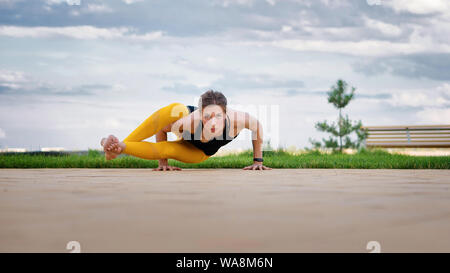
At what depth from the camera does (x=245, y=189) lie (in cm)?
275

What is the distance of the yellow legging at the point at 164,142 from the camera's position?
4902 millimetres

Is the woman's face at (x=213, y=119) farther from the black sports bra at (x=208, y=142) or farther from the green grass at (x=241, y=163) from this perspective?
the green grass at (x=241, y=163)

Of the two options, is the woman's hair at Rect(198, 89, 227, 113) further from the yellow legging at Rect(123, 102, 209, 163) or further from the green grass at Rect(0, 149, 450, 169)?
the green grass at Rect(0, 149, 450, 169)

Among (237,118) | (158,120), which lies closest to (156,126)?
(158,120)

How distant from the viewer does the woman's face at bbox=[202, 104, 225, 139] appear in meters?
4.57

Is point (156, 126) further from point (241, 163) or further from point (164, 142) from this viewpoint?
point (241, 163)

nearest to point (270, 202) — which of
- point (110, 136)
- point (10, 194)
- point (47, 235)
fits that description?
point (47, 235)

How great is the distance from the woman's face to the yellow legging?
0.44 meters

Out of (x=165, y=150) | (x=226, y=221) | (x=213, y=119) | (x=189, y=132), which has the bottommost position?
(x=226, y=221)

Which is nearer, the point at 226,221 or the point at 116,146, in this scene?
the point at 226,221

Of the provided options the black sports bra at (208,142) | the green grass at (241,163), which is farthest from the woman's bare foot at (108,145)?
the green grass at (241,163)

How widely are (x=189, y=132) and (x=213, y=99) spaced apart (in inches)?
22.0

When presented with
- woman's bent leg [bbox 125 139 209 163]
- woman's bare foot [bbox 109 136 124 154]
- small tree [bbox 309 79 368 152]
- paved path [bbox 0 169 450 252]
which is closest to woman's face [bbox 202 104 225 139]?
woman's bent leg [bbox 125 139 209 163]

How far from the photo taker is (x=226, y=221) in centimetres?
162
